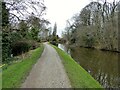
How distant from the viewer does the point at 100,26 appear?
5091cm

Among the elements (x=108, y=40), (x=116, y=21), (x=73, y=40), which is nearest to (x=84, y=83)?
(x=116, y=21)

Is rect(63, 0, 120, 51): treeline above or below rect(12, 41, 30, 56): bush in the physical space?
above

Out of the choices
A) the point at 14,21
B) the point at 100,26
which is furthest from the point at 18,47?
the point at 100,26

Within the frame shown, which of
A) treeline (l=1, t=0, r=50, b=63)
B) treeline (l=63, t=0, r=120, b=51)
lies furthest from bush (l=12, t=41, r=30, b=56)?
treeline (l=63, t=0, r=120, b=51)

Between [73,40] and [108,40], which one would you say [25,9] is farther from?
[73,40]

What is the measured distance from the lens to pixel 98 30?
5106cm

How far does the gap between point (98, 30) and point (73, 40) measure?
2335 centimetres

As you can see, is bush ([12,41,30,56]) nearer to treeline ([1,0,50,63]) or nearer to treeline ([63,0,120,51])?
treeline ([1,0,50,63])

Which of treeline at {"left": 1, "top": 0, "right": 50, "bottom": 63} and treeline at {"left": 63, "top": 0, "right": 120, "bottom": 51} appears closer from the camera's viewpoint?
treeline at {"left": 1, "top": 0, "right": 50, "bottom": 63}

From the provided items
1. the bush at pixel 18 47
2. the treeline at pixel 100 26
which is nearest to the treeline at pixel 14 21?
the bush at pixel 18 47

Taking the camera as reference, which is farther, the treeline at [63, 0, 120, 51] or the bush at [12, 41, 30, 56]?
the treeline at [63, 0, 120, 51]

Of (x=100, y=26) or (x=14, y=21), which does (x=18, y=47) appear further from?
(x=100, y=26)

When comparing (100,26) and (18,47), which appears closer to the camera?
(18,47)

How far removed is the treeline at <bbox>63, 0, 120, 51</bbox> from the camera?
140 ft
